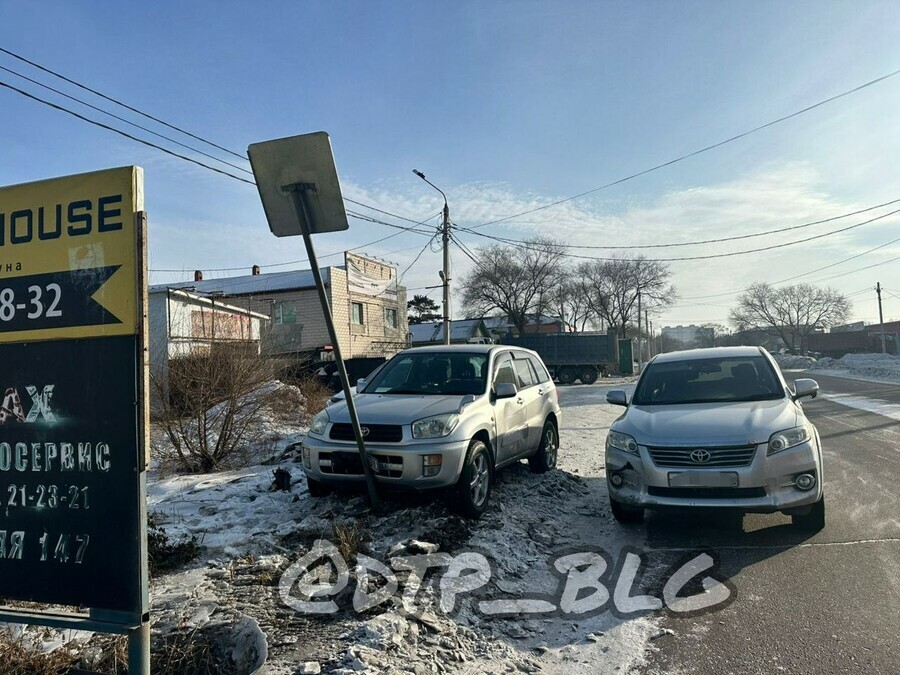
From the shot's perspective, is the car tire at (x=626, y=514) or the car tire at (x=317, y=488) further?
the car tire at (x=317, y=488)

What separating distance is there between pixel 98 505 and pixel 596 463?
25.6 feet

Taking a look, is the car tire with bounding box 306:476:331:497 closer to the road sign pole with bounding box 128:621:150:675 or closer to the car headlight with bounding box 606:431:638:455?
the car headlight with bounding box 606:431:638:455

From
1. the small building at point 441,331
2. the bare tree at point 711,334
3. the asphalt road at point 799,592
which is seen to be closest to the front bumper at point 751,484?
the asphalt road at point 799,592

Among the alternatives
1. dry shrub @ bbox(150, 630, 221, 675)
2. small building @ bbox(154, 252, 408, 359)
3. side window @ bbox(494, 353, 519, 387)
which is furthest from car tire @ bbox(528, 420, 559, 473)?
small building @ bbox(154, 252, 408, 359)

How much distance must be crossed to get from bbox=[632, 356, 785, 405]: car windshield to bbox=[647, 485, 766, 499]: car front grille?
1347 millimetres

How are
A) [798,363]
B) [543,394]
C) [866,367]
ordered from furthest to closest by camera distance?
[798,363], [866,367], [543,394]

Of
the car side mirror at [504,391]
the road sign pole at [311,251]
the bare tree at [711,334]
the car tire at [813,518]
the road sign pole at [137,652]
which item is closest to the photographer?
the road sign pole at [137,652]

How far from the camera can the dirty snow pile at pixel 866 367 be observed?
30.7 meters

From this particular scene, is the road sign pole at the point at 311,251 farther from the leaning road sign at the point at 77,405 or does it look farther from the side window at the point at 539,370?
the side window at the point at 539,370

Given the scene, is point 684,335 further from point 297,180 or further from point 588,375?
point 297,180

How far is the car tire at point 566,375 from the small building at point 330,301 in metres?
11.0

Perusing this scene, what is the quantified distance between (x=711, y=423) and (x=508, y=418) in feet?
7.31

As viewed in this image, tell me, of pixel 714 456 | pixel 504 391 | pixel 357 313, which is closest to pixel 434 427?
pixel 504 391

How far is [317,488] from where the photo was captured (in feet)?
19.5
